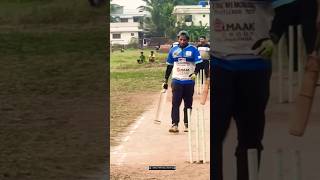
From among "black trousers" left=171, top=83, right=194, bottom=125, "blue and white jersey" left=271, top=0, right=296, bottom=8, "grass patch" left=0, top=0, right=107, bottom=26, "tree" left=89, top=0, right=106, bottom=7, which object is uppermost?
"grass patch" left=0, top=0, right=107, bottom=26

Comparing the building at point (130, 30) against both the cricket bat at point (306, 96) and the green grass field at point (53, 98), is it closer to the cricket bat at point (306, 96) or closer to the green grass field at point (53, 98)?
the green grass field at point (53, 98)

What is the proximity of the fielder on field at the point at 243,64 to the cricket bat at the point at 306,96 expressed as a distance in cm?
14

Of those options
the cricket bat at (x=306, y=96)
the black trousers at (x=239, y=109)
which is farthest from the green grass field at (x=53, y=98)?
the cricket bat at (x=306, y=96)

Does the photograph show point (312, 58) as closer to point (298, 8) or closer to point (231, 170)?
point (298, 8)

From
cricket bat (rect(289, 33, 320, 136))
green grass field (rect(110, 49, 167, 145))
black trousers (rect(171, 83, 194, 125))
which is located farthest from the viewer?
green grass field (rect(110, 49, 167, 145))

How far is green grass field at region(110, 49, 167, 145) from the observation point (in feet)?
29.5

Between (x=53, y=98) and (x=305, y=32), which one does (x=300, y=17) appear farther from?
(x=53, y=98)

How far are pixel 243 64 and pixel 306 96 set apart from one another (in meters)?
0.43

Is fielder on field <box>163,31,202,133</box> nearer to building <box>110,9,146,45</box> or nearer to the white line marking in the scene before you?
the white line marking

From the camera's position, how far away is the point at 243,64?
3535mm

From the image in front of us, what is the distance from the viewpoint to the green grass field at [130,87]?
29.5ft

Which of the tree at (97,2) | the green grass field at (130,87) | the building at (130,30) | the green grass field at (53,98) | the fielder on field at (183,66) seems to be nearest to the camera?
the tree at (97,2)

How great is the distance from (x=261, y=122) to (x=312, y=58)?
1.64 ft

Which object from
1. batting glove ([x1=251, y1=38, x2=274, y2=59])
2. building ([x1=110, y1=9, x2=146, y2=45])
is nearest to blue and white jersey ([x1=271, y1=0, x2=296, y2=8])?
batting glove ([x1=251, y1=38, x2=274, y2=59])
